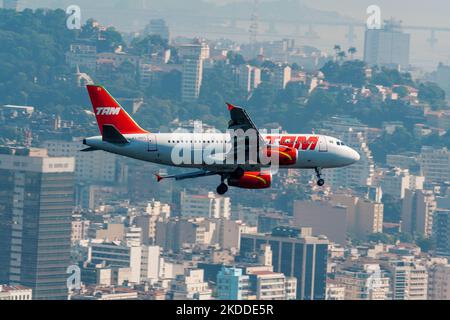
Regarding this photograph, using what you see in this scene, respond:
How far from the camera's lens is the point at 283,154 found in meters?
34.8

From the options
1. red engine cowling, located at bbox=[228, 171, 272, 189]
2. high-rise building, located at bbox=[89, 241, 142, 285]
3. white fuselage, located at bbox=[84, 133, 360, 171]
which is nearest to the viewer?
white fuselage, located at bbox=[84, 133, 360, 171]

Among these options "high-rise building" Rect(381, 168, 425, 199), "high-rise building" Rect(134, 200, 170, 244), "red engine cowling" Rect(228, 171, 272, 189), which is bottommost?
"high-rise building" Rect(134, 200, 170, 244)

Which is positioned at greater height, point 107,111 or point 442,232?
point 107,111

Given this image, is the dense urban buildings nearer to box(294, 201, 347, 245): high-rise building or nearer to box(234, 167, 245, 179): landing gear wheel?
box(294, 201, 347, 245): high-rise building

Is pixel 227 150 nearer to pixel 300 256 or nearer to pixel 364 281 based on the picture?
pixel 364 281

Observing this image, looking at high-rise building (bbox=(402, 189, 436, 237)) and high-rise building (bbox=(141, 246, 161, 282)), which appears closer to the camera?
high-rise building (bbox=(141, 246, 161, 282))

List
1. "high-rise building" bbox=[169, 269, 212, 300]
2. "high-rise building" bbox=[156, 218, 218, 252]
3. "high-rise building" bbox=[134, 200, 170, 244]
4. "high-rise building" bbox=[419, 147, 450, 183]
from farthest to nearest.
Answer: "high-rise building" bbox=[419, 147, 450, 183] → "high-rise building" bbox=[134, 200, 170, 244] → "high-rise building" bbox=[156, 218, 218, 252] → "high-rise building" bbox=[169, 269, 212, 300]

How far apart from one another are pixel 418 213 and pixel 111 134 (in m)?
120

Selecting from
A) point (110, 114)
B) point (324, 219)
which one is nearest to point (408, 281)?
point (324, 219)

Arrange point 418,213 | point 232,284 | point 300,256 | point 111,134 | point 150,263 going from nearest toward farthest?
1. point 111,134
2. point 232,284
3. point 300,256
4. point 150,263
5. point 418,213

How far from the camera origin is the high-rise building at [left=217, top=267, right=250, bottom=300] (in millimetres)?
96494

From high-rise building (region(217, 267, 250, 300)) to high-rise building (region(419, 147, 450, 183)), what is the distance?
272ft

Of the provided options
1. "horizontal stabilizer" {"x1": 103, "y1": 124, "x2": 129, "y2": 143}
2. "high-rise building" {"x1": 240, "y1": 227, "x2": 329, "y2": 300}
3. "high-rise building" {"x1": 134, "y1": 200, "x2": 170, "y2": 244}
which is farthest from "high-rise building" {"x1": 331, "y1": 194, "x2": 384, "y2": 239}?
"horizontal stabilizer" {"x1": 103, "y1": 124, "x2": 129, "y2": 143}

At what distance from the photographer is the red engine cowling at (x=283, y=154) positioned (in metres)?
34.7
